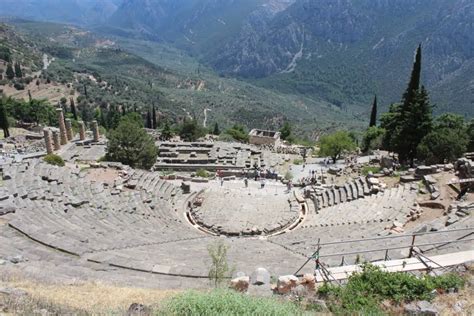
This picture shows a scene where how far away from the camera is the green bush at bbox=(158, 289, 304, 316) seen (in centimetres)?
890

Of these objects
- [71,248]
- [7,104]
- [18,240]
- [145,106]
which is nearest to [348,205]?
[71,248]

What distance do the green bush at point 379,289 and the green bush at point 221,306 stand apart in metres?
1.83

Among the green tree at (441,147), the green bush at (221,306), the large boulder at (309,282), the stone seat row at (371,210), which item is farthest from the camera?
the green tree at (441,147)

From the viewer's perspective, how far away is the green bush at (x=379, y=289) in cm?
1049

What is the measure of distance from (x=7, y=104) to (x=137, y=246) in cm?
8320

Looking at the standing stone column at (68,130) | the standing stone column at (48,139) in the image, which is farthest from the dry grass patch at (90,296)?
the standing stone column at (68,130)

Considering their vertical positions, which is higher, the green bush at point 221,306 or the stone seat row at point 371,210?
the green bush at point 221,306

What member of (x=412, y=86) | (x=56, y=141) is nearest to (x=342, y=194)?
(x=412, y=86)

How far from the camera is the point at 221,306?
9047 millimetres

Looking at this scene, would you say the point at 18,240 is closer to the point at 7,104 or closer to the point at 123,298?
the point at 123,298

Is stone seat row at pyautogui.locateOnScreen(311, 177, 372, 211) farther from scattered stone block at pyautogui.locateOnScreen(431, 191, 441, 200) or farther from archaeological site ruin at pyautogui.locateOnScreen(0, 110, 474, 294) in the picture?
scattered stone block at pyautogui.locateOnScreen(431, 191, 441, 200)

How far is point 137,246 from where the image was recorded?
18.3m

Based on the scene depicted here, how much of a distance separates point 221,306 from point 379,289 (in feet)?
16.1

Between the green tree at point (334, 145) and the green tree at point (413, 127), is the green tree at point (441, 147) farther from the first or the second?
the green tree at point (334, 145)
